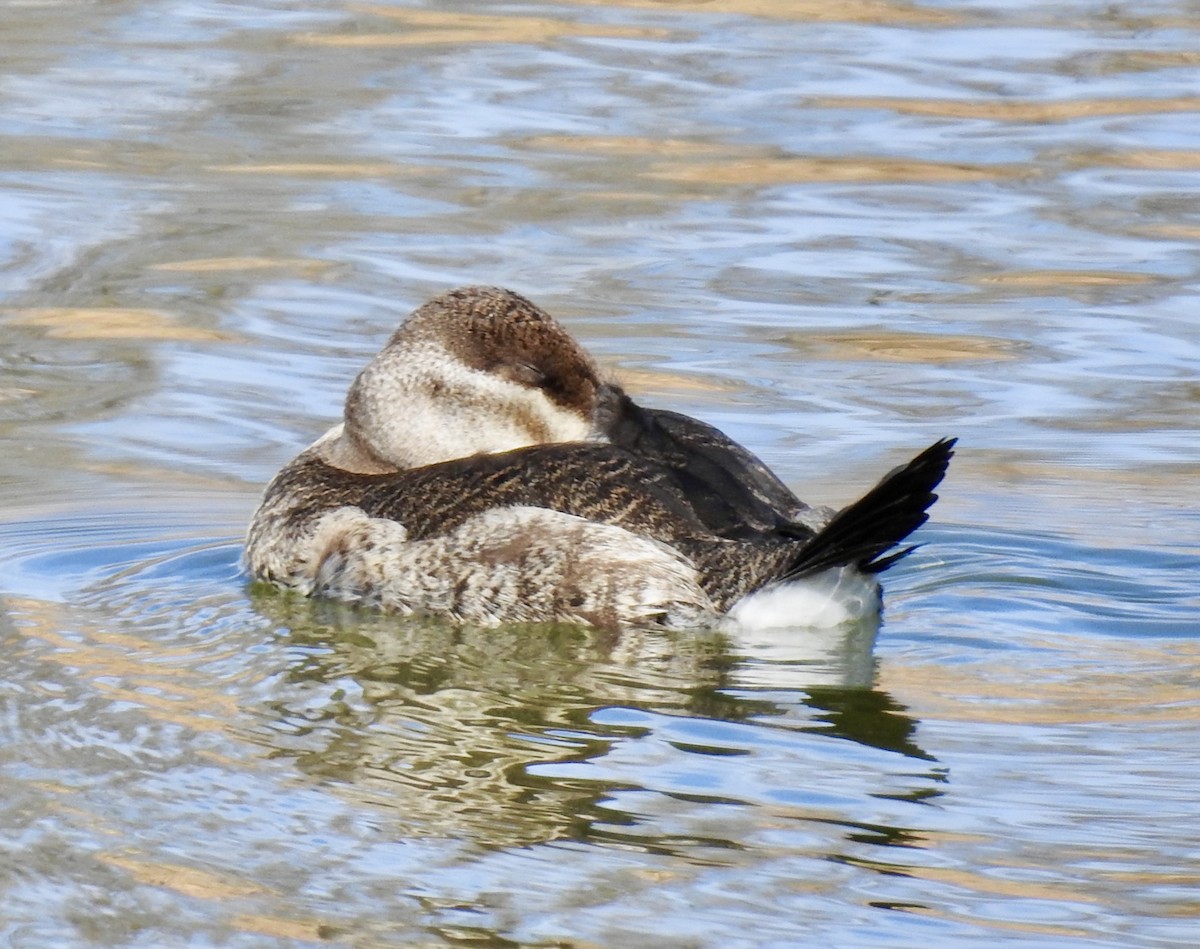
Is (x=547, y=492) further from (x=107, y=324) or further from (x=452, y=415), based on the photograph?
(x=107, y=324)

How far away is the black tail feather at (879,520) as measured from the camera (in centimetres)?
521

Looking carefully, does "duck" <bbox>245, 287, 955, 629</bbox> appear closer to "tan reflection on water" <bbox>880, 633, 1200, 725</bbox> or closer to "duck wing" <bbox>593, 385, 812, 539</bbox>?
"duck wing" <bbox>593, 385, 812, 539</bbox>

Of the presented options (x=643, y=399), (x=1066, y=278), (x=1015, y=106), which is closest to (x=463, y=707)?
(x=643, y=399)

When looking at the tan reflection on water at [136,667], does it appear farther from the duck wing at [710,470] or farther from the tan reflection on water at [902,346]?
the tan reflection on water at [902,346]

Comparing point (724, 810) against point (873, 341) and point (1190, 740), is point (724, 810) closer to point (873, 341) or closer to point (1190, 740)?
point (1190, 740)

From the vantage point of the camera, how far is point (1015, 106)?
41.9ft

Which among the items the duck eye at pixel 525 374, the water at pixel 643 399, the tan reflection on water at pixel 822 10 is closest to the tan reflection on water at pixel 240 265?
the water at pixel 643 399

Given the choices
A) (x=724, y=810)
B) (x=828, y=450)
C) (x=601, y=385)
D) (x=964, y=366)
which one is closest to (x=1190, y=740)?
(x=724, y=810)

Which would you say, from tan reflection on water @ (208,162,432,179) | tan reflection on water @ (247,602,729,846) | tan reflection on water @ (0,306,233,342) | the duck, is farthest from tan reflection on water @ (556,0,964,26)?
tan reflection on water @ (247,602,729,846)

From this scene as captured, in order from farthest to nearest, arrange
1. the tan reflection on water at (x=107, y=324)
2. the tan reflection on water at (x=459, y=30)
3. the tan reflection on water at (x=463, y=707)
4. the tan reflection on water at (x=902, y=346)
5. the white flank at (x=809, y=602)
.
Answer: the tan reflection on water at (x=459, y=30) → the tan reflection on water at (x=107, y=324) → the tan reflection on water at (x=902, y=346) → the white flank at (x=809, y=602) → the tan reflection on water at (x=463, y=707)

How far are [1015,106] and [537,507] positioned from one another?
7.54m

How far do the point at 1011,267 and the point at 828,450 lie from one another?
8.26 feet

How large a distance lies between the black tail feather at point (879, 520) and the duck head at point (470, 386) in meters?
1.00

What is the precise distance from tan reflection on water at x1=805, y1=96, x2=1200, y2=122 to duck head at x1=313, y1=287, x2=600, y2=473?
21.5ft
